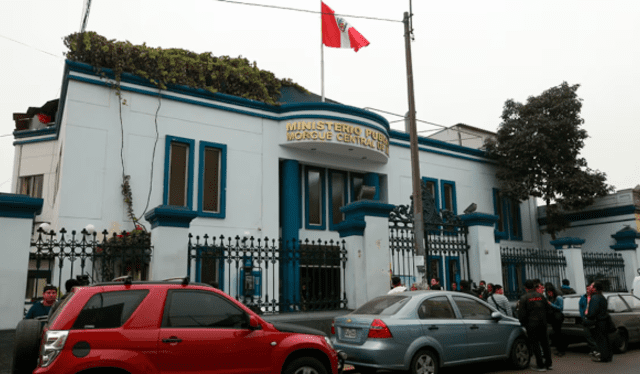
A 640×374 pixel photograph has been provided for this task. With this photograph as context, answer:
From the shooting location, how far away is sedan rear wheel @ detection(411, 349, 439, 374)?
26.6 ft

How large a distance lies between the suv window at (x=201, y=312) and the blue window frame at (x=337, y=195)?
15.2m

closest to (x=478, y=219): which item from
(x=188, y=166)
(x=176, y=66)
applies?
(x=188, y=166)

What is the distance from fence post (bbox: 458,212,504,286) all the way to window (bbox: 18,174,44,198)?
20.8 metres

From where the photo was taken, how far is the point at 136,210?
53.8ft

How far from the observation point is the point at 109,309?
18.8 feet

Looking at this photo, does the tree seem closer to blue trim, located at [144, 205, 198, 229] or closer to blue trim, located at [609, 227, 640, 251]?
blue trim, located at [609, 227, 640, 251]

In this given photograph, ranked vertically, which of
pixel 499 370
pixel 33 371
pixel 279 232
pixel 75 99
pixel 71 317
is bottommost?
pixel 499 370

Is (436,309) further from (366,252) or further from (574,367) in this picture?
(366,252)

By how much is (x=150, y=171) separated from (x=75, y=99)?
3.21 meters

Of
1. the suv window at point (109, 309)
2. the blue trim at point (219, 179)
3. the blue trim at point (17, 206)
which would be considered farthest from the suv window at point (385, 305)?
the blue trim at point (219, 179)

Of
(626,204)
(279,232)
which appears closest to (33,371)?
(279,232)

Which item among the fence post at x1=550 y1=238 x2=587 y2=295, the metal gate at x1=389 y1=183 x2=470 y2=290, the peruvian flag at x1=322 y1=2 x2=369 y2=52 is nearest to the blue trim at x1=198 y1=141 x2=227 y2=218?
the metal gate at x1=389 y1=183 x2=470 y2=290

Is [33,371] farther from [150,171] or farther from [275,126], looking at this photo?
[275,126]

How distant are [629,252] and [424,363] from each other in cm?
1778
